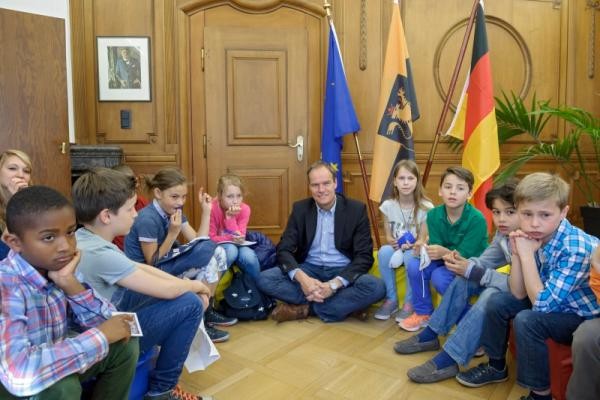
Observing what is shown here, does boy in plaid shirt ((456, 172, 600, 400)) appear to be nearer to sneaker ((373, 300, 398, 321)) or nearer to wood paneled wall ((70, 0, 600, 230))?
sneaker ((373, 300, 398, 321))

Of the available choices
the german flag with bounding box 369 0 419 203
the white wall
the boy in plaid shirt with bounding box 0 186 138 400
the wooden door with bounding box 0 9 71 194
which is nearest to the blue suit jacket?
the german flag with bounding box 369 0 419 203

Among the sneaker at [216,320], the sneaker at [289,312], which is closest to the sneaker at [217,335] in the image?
the sneaker at [216,320]

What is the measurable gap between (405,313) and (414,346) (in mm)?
436

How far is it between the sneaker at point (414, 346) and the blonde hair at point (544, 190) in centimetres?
91

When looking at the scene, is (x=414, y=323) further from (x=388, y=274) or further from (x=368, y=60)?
(x=368, y=60)

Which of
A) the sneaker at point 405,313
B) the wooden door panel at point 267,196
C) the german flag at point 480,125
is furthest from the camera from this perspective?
the wooden door panel at point 267,196

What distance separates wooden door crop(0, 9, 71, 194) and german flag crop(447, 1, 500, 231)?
3022mm

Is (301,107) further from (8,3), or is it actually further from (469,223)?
(8,3)

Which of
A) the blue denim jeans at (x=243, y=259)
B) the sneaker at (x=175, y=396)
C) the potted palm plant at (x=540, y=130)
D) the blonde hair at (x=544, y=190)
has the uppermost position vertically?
the potted palm plant at (x=540, y=130)

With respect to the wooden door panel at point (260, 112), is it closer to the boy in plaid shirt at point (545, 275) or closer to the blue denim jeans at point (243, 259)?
the blue denim jeans at point (243, 259)

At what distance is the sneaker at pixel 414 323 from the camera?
262 cm

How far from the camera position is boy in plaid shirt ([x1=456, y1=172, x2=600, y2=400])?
1671 millimetres

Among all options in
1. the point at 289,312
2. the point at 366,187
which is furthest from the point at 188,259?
the point at 366,187

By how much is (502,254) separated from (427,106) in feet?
7.57
